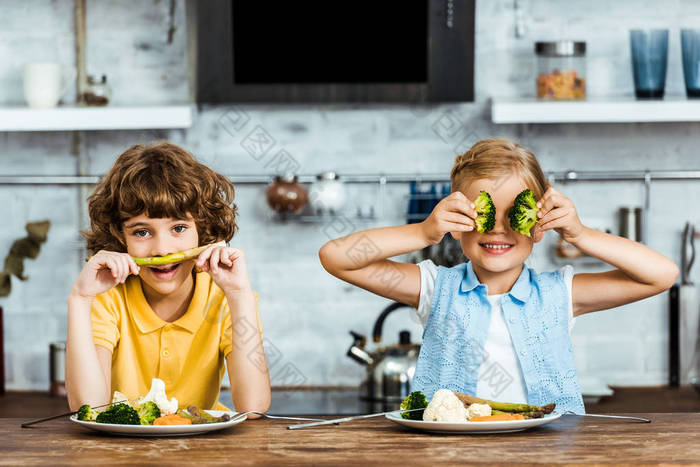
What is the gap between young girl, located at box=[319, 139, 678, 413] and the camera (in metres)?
1.60

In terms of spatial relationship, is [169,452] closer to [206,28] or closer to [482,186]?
[482,186]

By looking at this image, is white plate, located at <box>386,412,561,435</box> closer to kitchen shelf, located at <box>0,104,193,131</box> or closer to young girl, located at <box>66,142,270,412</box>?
young girl, located at <box>66,142,270,412</box>

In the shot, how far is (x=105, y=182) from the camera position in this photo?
170 cm

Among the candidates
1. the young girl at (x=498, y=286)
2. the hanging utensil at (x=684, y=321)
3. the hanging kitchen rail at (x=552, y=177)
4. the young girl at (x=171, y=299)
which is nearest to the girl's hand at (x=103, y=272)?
the young girl at (x=171, y=299)

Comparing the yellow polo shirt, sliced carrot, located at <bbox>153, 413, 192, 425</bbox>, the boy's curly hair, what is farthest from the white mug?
sliced carrot, located at <bbox>153, 413, 192, 425</bbox>

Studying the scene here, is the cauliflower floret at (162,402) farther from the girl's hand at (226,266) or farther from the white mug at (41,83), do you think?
the white mug at (41,83)

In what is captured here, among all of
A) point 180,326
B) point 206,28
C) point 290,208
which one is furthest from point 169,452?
point 206,28

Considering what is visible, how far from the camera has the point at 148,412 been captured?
1261 mm

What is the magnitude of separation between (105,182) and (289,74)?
1320 mm

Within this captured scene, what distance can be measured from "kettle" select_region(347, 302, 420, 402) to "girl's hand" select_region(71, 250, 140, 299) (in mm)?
1138

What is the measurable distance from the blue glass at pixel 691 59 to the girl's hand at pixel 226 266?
6.24 ft

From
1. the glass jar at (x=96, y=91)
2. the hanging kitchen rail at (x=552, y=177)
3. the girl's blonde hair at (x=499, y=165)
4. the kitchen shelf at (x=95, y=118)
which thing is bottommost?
the hanging kitchen rail at (x=552, y=177)

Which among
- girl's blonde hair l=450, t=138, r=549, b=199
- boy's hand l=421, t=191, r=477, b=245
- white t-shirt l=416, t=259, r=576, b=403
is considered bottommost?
white t-shirt l=416, t=259, r=576, b=403

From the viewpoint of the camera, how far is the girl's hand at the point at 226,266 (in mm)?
1487
